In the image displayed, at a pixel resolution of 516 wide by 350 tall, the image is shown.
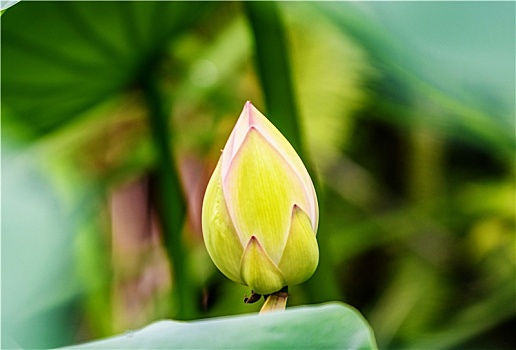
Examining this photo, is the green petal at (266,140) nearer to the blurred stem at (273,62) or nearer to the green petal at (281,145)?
the green petal at (281,145)

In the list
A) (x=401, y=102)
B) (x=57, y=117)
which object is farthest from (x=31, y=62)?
(x=401, y=102)

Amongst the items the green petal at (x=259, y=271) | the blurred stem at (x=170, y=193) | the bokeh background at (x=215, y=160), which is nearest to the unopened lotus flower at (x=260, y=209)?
the green petal at (x=259, y=271)

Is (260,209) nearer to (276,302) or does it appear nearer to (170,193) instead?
(276,302)

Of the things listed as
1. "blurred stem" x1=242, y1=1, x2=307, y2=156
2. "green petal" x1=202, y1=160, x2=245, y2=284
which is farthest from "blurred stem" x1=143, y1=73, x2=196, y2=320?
"green petal" x1=202, y1=160, x2=245, y2=284

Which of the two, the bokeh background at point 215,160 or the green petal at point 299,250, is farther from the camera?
the bokeh background at point 215,160

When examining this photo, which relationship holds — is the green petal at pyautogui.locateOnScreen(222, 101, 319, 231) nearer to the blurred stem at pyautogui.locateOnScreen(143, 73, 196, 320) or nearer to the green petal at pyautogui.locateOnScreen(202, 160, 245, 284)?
the green petal at pyautogui.locateOnScreen(202, 160, 245, 284)

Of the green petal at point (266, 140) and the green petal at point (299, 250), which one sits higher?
the green petal at point (266, 140)

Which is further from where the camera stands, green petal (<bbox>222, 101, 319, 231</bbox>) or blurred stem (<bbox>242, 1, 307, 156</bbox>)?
blurred stem (<bbox>242, 1, 307, 156</bbox>)

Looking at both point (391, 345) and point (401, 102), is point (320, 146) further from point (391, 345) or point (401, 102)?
point (391, 345)

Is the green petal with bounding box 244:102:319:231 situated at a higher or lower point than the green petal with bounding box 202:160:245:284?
higher
